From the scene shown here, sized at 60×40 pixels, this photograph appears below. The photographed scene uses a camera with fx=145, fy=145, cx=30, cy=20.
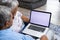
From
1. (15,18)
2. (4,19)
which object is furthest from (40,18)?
(4,19)

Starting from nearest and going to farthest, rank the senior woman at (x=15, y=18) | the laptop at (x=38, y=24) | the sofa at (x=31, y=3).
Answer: the senior woman at (x=15, y=18) → the laptop at (x=38, y=24) → the sofa at (x=31, y=3)

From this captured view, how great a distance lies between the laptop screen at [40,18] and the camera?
1.63 meters

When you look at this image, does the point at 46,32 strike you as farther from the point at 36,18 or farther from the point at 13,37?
the point at 13,37

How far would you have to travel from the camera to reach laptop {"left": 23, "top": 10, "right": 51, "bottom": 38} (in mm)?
1612

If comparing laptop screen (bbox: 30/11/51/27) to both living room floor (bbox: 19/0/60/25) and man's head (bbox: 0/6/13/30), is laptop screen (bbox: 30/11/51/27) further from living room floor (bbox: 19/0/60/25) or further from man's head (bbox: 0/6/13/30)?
living room floor (bbox: 19/0/60/25)

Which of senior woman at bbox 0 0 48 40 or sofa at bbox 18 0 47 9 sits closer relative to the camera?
senior woman at bbox 0 0 48 40

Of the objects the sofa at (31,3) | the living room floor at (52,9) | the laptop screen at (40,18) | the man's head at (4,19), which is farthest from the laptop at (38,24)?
the sofa at (31,3)

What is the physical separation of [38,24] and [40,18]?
0.27 ft

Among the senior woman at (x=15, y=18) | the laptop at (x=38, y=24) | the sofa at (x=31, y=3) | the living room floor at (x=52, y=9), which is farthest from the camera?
the sofa at (x=31, y=3)

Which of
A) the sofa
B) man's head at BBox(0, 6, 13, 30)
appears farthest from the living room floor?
man's head at BBox(0, 6, 13, 30)

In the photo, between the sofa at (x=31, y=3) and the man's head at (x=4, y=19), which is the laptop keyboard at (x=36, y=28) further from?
the sofa at (x=31, y=3)

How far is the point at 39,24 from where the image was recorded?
170 centimetres

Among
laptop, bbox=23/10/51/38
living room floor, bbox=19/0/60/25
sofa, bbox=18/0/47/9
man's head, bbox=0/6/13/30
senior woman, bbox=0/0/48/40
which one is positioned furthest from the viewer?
sofa, bbox=18/0/47/9

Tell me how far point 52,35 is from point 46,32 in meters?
0.08
